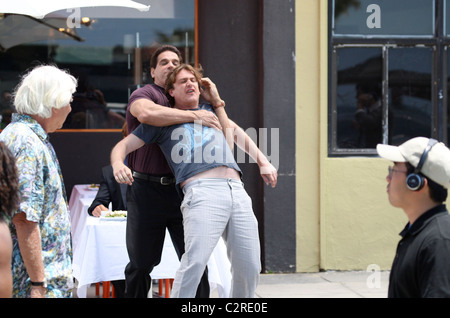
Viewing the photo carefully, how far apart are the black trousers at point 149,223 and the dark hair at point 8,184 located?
1.84 m

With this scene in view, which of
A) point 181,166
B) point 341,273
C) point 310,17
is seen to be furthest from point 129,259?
point 310,17

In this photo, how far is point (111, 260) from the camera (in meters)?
5.11

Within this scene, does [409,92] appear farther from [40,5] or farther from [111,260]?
[111,260]

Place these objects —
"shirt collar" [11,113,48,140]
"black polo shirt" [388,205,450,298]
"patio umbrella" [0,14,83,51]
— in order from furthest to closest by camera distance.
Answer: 1. "patio umbrella" [0,14,83,51]
2. "shirt collar" [11,113,48,140]
3. "black polo shirt" [388,205,450,298]

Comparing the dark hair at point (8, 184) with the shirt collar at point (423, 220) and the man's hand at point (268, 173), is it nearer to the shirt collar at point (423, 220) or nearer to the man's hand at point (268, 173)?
the shirt collar at point (423, 220)

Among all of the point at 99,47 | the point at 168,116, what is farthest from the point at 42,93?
the point at 99,47

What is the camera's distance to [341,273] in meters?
7.38

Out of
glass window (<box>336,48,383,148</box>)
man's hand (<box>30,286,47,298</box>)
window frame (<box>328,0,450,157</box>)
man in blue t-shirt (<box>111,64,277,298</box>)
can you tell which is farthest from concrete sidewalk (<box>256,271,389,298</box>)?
man's hand (<box>30,286,47,298</box>)

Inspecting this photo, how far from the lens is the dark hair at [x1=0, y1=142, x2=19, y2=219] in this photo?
108 inches

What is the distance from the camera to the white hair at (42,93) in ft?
11.1

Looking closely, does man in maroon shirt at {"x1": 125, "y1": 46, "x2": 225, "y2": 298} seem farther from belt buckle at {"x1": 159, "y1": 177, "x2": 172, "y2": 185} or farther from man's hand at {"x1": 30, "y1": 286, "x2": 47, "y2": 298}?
man's hand at {"x1": 30, "y1": 286, "x2": 47, "y2": 298}
